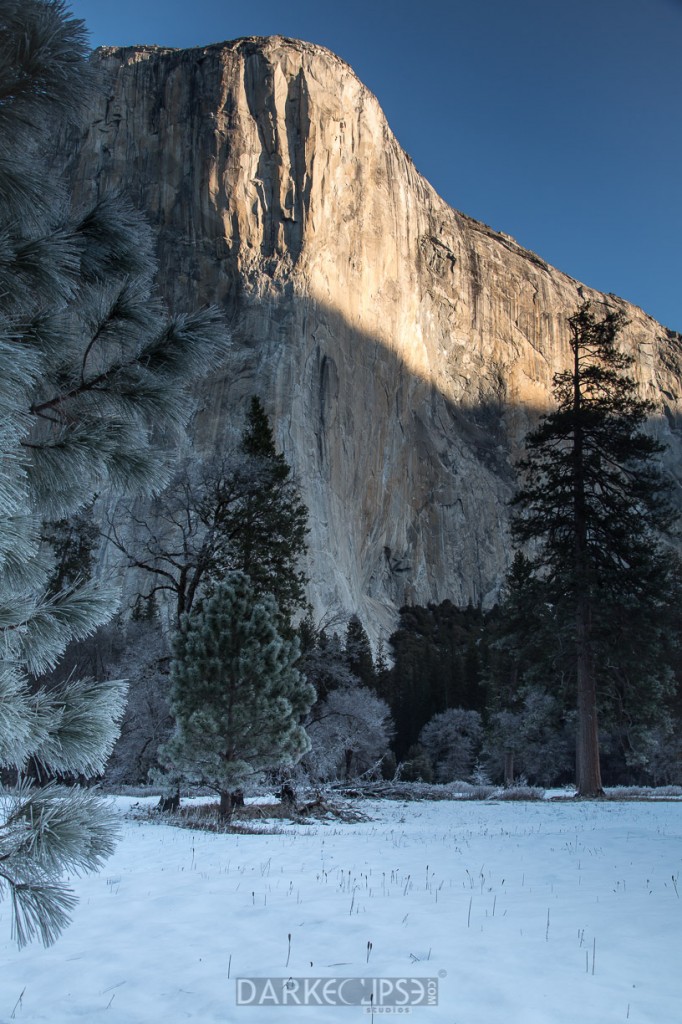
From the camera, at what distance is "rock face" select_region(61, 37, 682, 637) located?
53219 millimetres

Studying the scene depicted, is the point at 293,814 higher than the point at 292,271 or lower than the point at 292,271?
lower

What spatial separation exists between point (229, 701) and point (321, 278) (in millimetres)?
49991

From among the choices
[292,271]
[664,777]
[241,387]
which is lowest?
[664,777]

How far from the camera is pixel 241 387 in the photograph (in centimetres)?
5191

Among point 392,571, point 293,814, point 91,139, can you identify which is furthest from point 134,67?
point 293,814

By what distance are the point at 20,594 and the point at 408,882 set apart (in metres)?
4.11

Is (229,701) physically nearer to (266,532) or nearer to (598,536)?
(266,532)

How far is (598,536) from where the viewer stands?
61.1 feet

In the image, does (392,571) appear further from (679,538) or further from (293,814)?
(293,814)

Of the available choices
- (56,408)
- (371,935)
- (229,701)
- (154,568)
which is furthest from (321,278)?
(371,935)

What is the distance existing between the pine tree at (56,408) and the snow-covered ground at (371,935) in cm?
50

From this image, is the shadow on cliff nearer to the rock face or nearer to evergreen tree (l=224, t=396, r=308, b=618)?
the rock face

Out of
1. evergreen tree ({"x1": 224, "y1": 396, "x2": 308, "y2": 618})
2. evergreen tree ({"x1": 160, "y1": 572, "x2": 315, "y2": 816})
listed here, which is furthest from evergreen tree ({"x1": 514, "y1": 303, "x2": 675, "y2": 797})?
evergreen tree ({"x1": 160, "y1": 572, "x2": 315, "y2": 816})

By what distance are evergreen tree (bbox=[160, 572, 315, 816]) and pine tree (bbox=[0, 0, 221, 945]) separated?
23.3 ft
